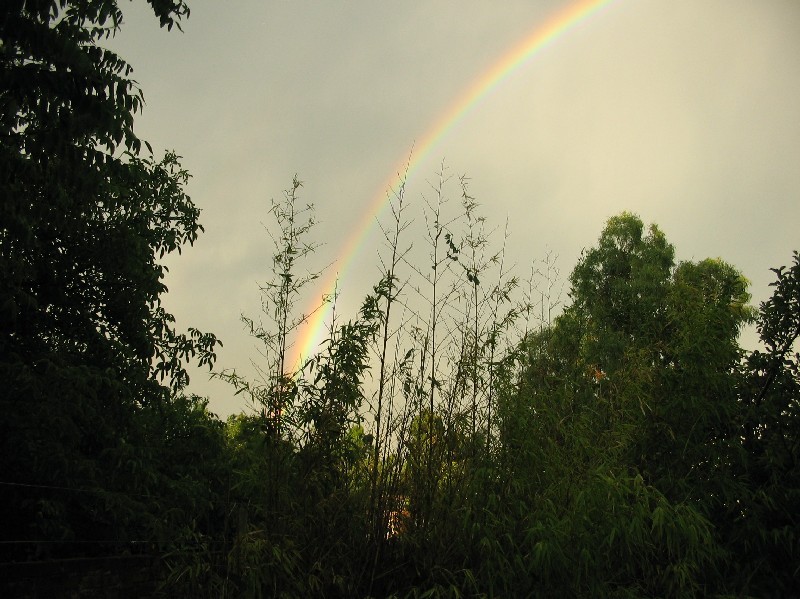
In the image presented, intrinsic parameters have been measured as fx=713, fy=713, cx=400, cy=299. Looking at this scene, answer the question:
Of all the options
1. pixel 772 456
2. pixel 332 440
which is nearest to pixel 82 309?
pixel 332 440

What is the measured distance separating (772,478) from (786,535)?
38 centimetres

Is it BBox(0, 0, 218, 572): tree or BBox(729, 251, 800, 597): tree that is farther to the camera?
BBox(729, 251, 800, 597): tree

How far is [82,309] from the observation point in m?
5.79

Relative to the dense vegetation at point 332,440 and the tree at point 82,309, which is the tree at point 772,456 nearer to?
the dense vegetation at point 332,440

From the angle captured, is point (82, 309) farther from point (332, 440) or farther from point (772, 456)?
point (772, 456)

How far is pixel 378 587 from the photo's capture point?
3.54 meters

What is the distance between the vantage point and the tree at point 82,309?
11.0 ft

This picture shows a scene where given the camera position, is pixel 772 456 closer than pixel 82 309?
Yes

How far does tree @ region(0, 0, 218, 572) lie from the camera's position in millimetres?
3346

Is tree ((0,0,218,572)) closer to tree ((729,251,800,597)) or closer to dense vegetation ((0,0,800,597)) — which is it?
dense vegetation ((0,0,800,597))

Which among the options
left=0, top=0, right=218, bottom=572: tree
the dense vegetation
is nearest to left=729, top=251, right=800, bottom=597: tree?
the dense vegetation

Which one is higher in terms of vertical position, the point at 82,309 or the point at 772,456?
the point at 82,309

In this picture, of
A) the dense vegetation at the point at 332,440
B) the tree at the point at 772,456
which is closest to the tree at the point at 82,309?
the dense vegetation at the point at 332,440

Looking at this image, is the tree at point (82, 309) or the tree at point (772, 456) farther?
→ the tree at point (772, 456)
